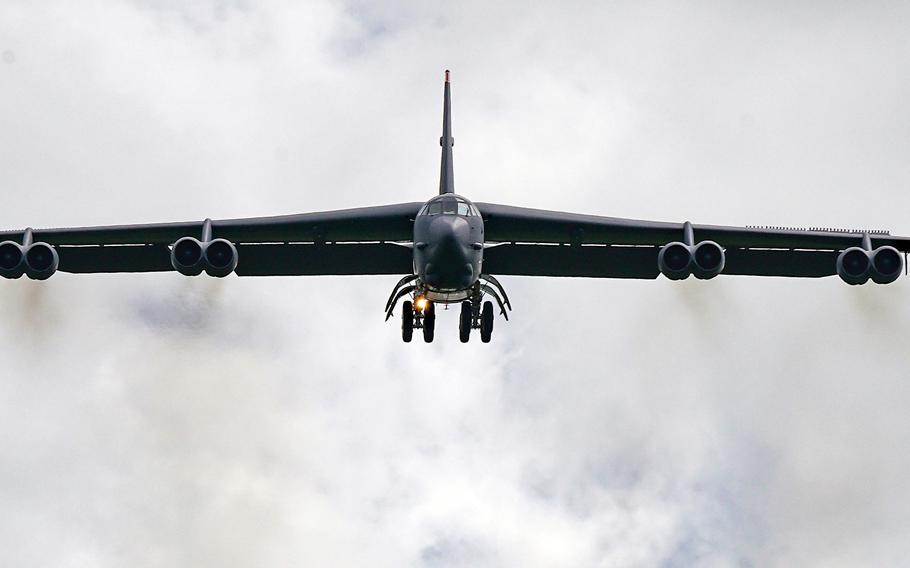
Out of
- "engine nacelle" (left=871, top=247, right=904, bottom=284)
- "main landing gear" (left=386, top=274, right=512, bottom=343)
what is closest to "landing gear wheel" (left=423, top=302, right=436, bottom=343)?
"main landing gear" (left=386, top=274, right=512, bottom=343)

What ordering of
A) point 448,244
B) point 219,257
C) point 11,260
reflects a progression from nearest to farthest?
point 448,244
point 219,257
point 11,260

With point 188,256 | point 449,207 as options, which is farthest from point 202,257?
point 449,207

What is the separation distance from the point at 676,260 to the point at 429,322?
5.39 meters

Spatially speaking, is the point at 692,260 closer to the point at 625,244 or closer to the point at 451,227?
the point at 625,244

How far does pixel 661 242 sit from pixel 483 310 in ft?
13.8

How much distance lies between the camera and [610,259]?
114ft

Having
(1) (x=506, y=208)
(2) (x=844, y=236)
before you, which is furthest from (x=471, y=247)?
(2) (x=844, y=236)

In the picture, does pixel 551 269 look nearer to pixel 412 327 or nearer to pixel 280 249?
pixel 412 327

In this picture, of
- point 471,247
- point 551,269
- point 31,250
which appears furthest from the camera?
point 551,269

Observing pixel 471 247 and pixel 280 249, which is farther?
pixel 280 249

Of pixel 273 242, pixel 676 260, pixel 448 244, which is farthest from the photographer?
pixel 273 242

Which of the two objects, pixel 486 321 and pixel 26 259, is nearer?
pixel 26 259

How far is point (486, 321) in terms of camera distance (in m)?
32.6

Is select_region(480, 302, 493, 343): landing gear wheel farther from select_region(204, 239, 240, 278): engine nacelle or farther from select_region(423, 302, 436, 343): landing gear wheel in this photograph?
select_region(204, 239, 240, 278): engine nacelle
